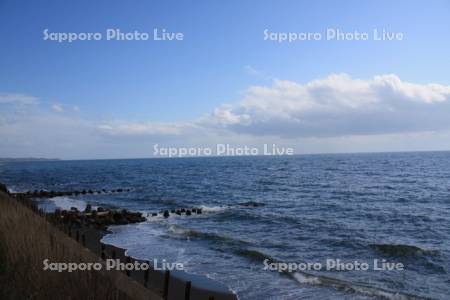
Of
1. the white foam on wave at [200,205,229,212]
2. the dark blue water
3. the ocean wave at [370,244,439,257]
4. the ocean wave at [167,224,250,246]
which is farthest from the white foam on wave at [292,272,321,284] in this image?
the white foam on wave at [200,205,229,212]

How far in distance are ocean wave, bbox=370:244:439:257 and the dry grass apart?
50.4 feet

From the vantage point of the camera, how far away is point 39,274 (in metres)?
7.35

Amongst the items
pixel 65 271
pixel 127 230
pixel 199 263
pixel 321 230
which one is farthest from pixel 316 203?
pixel 65 271

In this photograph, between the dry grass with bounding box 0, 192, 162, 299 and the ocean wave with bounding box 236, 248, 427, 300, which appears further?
the ocean wave with bounding box 236, 248, 427, 300

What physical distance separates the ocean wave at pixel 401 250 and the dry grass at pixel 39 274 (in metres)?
15.4

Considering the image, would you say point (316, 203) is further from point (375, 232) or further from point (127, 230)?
point (127, 230)

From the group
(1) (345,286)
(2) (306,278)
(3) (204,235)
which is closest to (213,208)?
(3) (204,235)

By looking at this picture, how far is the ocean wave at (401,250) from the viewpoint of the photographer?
20594mm

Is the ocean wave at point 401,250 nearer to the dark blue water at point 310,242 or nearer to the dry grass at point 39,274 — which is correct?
the dark blue water at point 310,242

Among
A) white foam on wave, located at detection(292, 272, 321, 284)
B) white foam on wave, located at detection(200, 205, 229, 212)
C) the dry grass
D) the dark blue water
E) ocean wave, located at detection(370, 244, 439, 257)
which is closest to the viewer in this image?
the dry grass

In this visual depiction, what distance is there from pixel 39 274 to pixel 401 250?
18.2 meters

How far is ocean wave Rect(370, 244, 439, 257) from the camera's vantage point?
20.6 meters

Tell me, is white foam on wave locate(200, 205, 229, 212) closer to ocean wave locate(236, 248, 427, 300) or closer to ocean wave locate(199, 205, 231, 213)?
ocean wave locate(199, 205, 231, 213)

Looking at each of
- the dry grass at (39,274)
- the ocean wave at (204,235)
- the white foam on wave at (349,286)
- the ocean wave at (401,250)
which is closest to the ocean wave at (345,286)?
the white foam on wave at (349,286)
